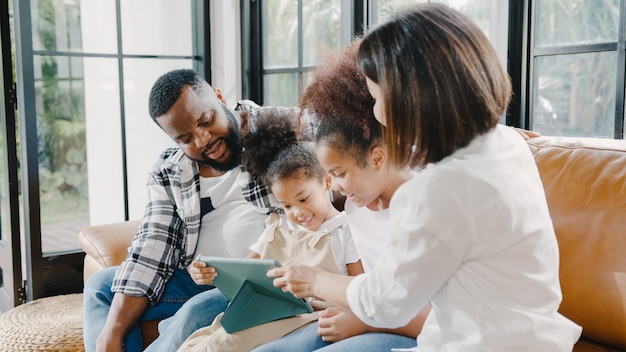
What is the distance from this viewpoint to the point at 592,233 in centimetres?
138

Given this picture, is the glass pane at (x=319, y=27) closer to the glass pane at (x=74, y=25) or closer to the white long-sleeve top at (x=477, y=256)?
the glass pane at (x=74, y=25)

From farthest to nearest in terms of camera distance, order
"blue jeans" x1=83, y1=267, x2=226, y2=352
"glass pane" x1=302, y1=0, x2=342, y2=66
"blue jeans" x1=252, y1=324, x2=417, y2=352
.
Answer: "glass pane" x1=302, y1=0, x2=342, y2=66, "blue jeans" x1=83, y1=267, x2=226, y2=352, "blue jeans" x1=252, y1=324, x2=417, y2=352

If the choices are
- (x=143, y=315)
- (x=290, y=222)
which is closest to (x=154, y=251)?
(x=143, y=315)

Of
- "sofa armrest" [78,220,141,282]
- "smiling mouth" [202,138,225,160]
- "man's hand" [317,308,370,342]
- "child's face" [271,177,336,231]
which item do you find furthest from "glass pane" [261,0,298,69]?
"man's hand" [317,308,370,342]

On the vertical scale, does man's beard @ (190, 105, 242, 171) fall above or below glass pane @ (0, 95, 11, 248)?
above

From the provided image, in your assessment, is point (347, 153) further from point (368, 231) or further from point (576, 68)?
point (576, 68)

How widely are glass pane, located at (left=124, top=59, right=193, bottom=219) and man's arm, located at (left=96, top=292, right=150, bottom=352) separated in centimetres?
147

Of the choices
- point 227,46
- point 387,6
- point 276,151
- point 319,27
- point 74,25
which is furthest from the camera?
point 227,46

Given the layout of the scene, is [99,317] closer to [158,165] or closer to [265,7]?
[158,165]

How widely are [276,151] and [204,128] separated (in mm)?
248

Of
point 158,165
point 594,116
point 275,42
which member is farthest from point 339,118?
A: point 275,42

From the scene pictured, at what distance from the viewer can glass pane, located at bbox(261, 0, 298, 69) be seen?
3074 mm

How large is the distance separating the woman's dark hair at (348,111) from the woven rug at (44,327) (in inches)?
53.7

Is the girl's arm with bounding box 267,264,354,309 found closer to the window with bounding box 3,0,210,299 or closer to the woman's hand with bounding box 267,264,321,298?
the woman's hand with bounding box 267,264,321,298
